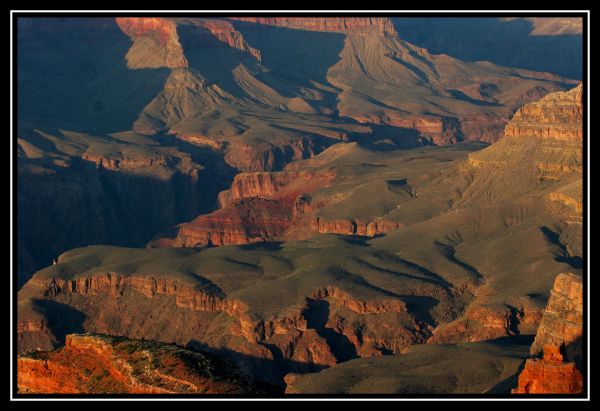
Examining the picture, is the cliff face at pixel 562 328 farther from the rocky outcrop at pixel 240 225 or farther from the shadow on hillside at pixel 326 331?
the rocky outcrop at pixel 240 225

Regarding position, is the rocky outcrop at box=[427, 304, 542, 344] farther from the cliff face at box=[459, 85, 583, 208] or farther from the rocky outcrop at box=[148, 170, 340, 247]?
the rocky outcrop at box=[148, 170, 340, 247]

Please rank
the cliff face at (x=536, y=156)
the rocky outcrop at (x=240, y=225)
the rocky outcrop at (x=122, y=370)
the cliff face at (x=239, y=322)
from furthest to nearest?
the rocky outcrop at (x=240, y=225) < the cliff face at (x=536, y=156) < the cliff face at (x=239, y=322) < the rocky outcrop at (x=122, y=370)

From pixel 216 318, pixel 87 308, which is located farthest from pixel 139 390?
pixel 87 308

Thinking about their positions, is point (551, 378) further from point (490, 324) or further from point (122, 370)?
point (490, 324)

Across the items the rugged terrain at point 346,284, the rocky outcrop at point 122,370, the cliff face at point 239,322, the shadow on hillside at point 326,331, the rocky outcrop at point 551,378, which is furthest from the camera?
the rugged terrain at point 346,284

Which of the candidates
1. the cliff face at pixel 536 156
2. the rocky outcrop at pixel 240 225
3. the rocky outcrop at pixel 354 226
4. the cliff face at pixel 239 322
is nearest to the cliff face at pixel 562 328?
the cliff face at pixel 239 322

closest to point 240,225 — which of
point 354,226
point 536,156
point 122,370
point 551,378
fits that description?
point 354,226

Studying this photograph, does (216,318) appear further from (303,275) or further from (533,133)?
(533,133)
